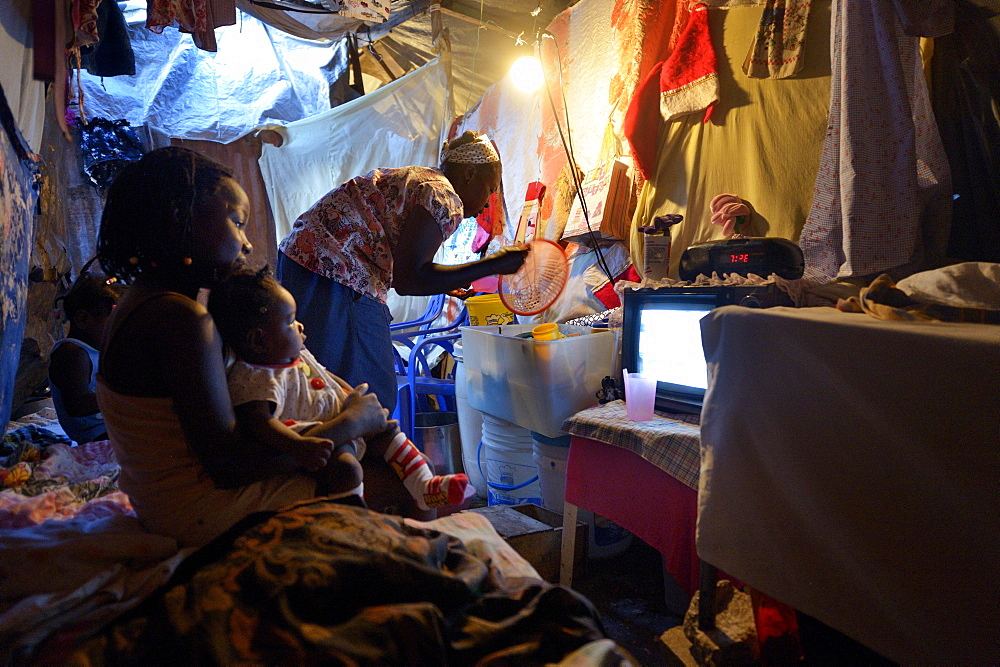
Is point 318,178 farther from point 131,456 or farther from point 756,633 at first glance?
point 756,633

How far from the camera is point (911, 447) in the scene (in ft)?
3.16

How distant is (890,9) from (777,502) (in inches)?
67.0

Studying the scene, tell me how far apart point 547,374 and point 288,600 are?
1591 mm

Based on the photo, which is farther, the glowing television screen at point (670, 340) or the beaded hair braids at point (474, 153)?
the beaded hair braids at point (474, 153)

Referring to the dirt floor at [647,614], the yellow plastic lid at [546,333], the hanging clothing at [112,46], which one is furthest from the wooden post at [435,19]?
the dirt floor at [647,614]

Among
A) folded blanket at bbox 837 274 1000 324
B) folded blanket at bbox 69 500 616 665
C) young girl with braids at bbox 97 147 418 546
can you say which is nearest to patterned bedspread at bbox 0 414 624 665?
folded blanket at bbox 69 500 616 665

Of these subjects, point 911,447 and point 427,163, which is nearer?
point 911,447

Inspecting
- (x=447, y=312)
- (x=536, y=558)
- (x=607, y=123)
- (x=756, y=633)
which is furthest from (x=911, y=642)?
(x=447, y=312)

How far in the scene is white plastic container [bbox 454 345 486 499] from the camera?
10.1 feet

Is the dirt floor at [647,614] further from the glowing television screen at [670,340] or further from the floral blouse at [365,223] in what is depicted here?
the floral blouse at [365,223]

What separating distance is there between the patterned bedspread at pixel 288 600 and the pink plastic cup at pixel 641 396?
0.96m

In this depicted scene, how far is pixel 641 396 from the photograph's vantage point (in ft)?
6.15

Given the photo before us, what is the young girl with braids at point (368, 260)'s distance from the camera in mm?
1960

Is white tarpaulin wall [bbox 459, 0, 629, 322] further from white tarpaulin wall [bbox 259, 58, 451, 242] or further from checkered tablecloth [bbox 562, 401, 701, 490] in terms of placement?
checkered tablecloth [bbox 562, 401, 701, 490]
